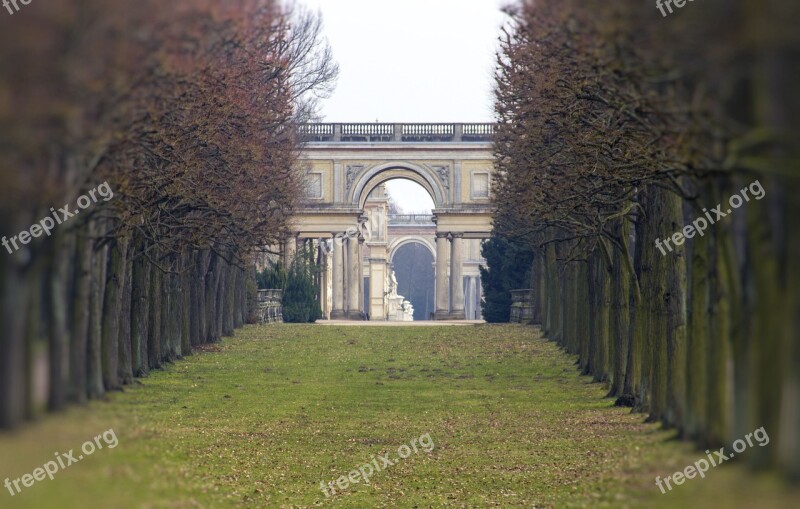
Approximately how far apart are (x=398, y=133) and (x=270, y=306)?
24981 millimetres

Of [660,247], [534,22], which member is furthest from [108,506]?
[660,247]

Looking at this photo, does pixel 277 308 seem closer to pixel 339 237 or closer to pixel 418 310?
pixel 339 237

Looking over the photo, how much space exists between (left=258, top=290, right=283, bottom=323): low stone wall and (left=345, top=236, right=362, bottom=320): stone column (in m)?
14.3

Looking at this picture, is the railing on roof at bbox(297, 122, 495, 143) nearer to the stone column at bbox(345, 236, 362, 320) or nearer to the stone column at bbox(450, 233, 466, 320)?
the stone column at bbox(450, 233, 466, 320)

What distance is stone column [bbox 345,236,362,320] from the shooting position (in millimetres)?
90869

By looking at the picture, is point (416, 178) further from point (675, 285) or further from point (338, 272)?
point (675, 285)

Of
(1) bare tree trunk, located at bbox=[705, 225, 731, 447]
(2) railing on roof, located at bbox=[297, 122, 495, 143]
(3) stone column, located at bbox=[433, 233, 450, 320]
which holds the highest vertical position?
(2) railing on roof, located at bbox=[297, 122, 495, 143]

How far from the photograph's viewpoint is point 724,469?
8.37 m

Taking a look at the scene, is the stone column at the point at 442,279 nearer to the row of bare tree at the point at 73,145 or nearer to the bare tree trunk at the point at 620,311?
the bare tree trunk at the point at 620,311

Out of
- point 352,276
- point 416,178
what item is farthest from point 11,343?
point 416,178

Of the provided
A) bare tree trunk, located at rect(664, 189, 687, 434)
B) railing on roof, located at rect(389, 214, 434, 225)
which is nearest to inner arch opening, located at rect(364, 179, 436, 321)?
railing on roof, located at rect(389, 214, 434, 225)

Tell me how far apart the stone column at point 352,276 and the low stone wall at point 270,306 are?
14.3 m

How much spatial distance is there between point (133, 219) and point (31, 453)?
48.0 ft

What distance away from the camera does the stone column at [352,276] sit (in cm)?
9087
